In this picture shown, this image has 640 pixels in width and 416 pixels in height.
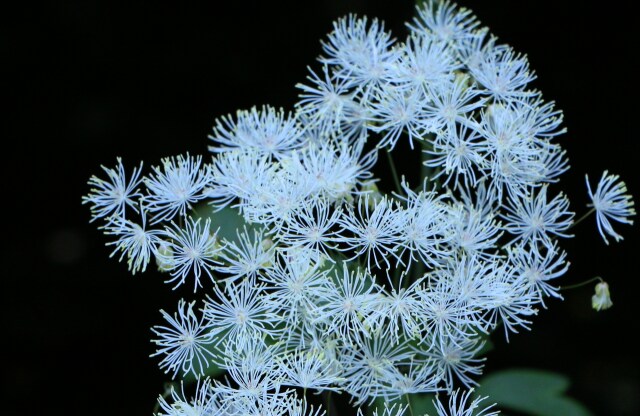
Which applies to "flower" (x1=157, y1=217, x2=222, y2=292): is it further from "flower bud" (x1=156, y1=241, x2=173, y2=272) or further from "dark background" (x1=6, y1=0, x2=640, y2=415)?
"dark background" (x1=6, y1=0, x2=640, y2=415)

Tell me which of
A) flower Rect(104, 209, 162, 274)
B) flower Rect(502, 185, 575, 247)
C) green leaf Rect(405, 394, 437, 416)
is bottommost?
green leaf Rect(405, 394, 437, 416)

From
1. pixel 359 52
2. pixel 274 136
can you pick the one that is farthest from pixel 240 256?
pixel 359 52

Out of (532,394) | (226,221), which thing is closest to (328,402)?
(226,221)

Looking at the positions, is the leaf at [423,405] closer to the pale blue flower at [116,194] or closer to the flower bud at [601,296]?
the flower bud at [601,296]

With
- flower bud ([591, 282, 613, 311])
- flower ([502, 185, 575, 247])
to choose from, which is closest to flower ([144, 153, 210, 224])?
flower ([502, 185, 575, 247])

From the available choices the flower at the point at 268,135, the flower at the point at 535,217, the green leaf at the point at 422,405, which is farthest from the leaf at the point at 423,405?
the flower at the point at 268,135

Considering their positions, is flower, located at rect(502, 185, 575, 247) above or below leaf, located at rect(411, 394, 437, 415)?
above
